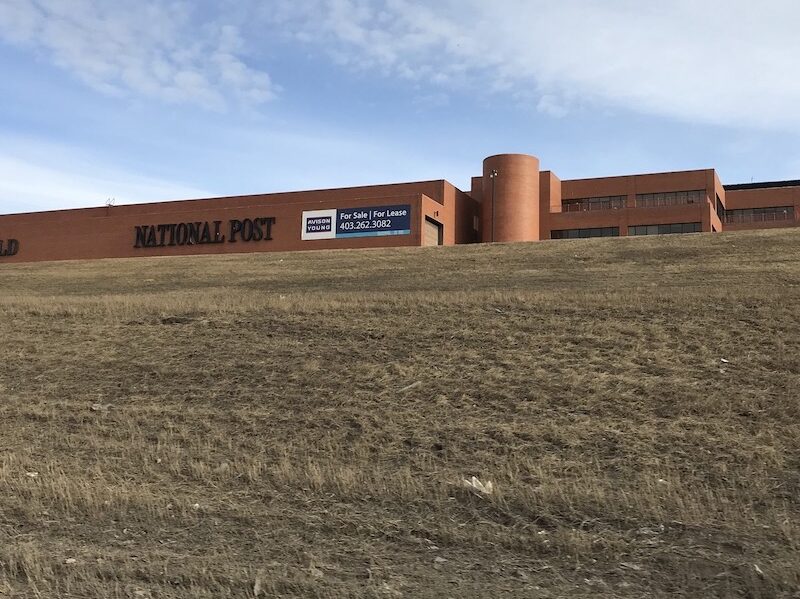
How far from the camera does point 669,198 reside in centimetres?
5366

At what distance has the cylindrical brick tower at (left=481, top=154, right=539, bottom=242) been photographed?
5053cm

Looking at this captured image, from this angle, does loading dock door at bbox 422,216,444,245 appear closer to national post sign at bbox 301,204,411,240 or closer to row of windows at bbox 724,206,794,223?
national post sign at bbox 301,204,411,240

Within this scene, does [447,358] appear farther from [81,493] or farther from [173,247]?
[173,247]

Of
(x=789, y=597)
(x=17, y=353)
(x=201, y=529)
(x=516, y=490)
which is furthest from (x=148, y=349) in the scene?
(x=789, y=597)

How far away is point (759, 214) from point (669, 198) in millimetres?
9221

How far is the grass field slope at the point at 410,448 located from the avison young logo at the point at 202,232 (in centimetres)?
3541

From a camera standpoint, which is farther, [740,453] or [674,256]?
[674,256]

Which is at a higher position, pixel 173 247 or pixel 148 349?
pixel 173 247

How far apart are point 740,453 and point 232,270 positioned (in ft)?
80.8

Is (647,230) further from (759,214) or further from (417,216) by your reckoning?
(417,216)

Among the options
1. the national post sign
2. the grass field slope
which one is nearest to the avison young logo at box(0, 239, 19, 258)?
the national post sign

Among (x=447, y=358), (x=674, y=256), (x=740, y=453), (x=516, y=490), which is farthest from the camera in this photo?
(x=674, y=256)

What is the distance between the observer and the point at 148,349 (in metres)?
10.9

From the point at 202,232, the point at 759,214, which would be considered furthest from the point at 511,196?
the point at 759,214
